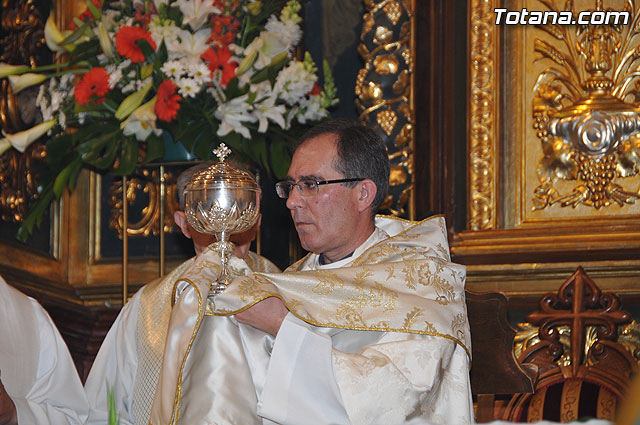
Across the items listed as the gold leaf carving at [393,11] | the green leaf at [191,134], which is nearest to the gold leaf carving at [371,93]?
the gold leaf carving at [393,11]

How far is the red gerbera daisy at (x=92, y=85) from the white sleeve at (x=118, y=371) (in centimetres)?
85

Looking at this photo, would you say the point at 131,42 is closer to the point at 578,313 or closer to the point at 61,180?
the point at 61,180

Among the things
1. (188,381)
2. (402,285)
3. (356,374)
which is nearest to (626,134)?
(402,285)

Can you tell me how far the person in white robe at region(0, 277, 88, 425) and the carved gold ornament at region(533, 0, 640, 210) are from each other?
7.19 ft

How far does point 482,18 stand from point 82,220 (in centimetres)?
221

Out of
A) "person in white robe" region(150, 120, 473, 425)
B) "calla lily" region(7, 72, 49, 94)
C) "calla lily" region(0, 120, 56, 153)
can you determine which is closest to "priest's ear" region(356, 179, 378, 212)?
"person in white robe" region(150, 120, 473, 425)

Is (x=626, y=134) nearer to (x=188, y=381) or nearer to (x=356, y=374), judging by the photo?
(x=356, y=374)

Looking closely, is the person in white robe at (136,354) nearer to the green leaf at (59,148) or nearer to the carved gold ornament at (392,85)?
the green leaf at (59,148)

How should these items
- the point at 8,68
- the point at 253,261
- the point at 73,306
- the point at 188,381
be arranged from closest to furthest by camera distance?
the point at 188,381, the point at 253,261, the point at 8,68, the point at 73,306

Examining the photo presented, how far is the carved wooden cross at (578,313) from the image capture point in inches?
165

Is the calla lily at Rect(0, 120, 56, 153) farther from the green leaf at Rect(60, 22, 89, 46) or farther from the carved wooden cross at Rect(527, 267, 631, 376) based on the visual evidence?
the carved wooden cross at Rect(527, 267, 631, 376)

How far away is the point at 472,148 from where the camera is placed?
4793 millimetres

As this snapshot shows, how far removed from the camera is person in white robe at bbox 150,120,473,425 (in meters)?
3.17

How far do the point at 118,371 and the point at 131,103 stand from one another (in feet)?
Answer: 3.50
